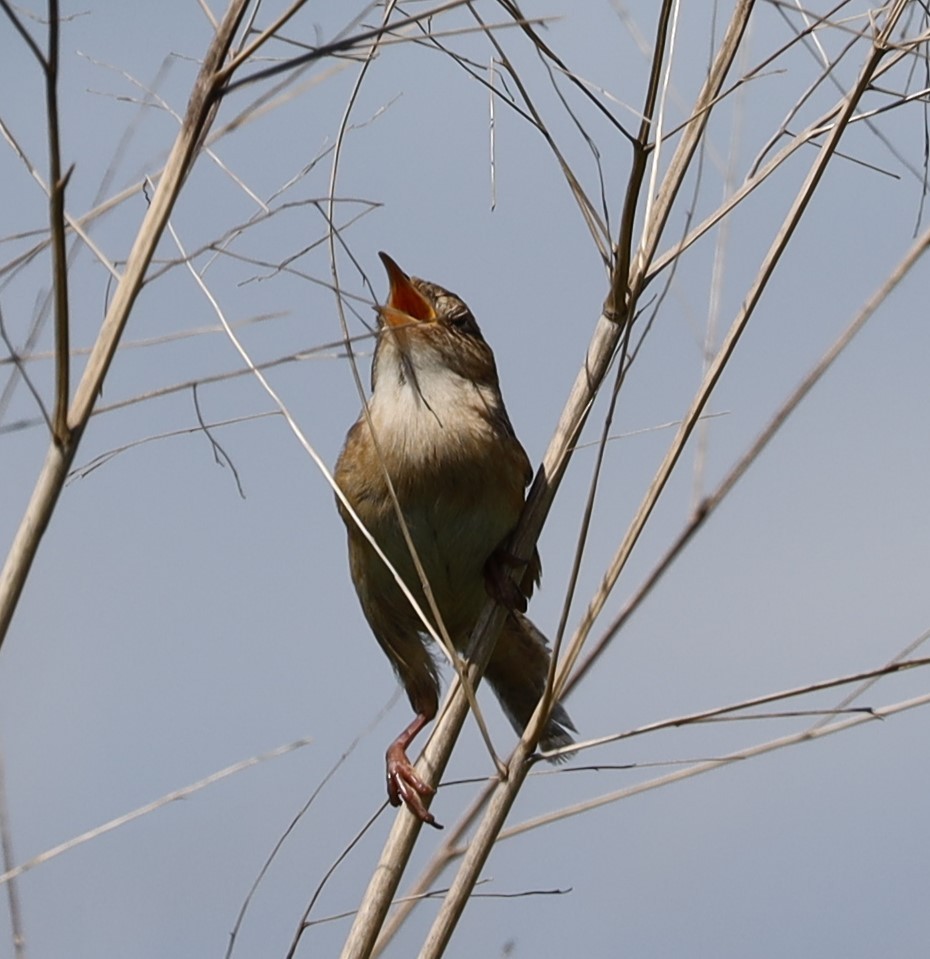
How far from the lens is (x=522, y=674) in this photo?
486 cm

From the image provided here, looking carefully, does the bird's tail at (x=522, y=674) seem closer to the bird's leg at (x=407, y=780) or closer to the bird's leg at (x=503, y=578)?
the bird's leg at (x=407, y=780)

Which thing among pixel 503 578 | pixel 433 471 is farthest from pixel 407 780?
pixel 433 471

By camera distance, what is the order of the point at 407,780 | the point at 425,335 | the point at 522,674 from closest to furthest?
the point at 407,780
the point at 425,335
the point at 522,674

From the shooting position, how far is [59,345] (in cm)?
165

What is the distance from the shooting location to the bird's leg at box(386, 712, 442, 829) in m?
2.55

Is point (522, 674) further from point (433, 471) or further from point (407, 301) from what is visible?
point (407, 301)

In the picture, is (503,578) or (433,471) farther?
(433,471)

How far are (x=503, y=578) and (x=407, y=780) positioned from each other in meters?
0.84

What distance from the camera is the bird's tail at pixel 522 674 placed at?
4.79m

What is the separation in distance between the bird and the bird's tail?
0.14 m

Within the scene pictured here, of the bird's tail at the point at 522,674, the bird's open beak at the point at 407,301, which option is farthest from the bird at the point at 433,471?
the bird's tail at the point at 522,674

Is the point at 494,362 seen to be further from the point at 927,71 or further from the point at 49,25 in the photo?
the point at 49,25

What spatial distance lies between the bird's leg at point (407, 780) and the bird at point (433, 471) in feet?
0.04

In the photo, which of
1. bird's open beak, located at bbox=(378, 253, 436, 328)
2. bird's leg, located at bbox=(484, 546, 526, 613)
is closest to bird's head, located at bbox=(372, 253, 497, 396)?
bird's open beak, located at bbox=(378, 253, 436, 328)
